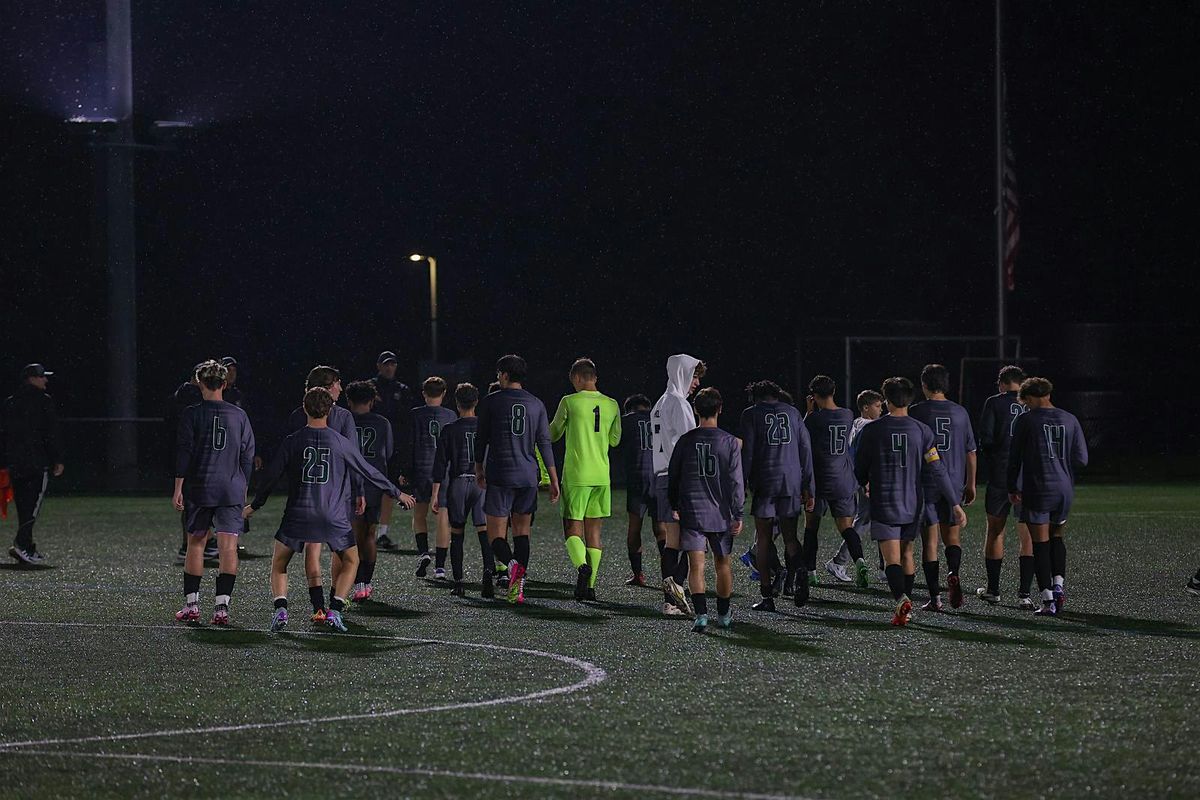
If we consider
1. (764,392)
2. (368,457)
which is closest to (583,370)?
(764,392)

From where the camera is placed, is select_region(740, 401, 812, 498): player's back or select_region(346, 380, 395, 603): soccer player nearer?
select_region(740, 401, 812, 498): player's back

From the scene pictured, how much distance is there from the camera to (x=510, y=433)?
12.7 m

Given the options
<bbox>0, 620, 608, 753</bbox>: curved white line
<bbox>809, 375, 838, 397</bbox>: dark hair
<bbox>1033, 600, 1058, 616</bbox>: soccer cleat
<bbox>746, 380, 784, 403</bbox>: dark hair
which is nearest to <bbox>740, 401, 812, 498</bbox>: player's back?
<bbox>746, 380, 784, 403</bbox>: dark hair

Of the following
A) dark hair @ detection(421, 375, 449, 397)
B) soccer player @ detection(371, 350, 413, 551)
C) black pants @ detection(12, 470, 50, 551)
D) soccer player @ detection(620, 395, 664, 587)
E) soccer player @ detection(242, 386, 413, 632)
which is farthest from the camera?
soccer player @ detection(371, 350, 413, 551)

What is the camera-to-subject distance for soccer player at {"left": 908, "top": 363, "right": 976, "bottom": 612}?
1209 cm

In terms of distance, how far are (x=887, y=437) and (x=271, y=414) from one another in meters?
37.7

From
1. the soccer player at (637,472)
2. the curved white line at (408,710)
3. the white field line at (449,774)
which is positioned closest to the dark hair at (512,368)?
the soccer player at (637,472)

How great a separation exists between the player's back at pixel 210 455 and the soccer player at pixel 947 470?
4964 millimetres

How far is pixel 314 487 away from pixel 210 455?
1.09 metres

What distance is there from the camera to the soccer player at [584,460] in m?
12.6

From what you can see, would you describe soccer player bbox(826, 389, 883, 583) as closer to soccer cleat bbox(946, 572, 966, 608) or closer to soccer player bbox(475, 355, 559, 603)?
soccer cleat bbox(946, 572, 966, 608)

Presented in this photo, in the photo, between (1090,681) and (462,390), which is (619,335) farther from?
(1090,681)

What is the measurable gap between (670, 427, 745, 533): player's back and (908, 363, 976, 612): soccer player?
193cm

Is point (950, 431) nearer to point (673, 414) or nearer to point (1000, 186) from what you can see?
point (673, 414)
